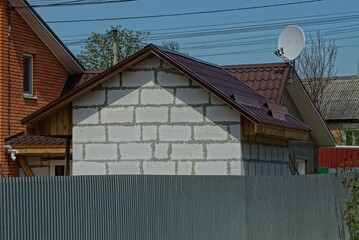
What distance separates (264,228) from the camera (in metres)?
12.3

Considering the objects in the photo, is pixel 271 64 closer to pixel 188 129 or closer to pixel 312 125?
pixel 312 125

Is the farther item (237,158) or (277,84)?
(277,84)

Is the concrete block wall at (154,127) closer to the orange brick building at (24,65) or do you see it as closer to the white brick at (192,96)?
the white brick at (192,96)

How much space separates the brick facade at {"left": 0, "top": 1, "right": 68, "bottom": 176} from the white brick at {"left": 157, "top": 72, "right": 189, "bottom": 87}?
8979mm

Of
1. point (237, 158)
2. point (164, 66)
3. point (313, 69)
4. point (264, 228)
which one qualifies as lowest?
point (264, 228)

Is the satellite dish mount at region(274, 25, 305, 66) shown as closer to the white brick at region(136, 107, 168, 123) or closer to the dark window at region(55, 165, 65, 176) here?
the white brick at region(136, 107, 168, 123)

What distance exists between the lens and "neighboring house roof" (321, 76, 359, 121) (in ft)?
174

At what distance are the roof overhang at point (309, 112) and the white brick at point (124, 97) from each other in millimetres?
4892

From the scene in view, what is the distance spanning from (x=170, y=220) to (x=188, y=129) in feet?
14.9

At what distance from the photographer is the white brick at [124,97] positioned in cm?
1447

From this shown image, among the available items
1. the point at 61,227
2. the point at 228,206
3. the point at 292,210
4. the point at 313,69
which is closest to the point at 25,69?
the point at 292,210

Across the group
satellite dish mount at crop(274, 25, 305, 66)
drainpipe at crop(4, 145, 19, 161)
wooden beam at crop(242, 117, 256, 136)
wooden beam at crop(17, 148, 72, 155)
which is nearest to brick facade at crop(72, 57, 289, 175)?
wooden beam at crop(242, 117, 256, 136)

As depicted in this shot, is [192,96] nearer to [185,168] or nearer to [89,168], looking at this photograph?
[185,168]

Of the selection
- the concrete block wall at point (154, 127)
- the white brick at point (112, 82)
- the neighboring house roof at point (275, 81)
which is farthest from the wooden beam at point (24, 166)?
the white brick at point (112, 82)
